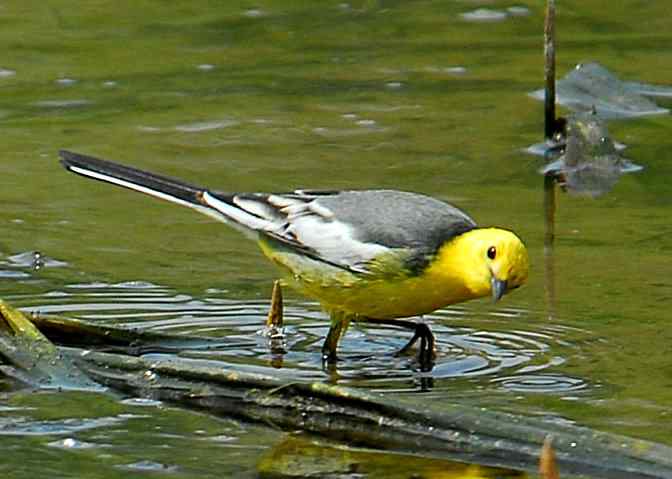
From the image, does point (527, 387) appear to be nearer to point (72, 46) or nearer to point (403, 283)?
point (403, 283)

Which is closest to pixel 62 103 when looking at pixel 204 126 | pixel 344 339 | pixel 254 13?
pixel 204 126

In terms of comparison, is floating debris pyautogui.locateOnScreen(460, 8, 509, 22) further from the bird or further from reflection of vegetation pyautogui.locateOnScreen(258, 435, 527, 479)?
reflection of vegetation pyautogui.locateOnScreen(258, 435, 527, 479)

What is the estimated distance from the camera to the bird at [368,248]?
6.70 m

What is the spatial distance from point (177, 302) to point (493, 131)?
3274 millimetres

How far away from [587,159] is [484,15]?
10.4 feet

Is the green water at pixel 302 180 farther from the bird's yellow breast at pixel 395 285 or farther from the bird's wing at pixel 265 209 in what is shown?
the bird's wing at pixel 265 209

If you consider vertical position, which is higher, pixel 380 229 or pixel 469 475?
pixel 380 229

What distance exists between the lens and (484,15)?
1269cm

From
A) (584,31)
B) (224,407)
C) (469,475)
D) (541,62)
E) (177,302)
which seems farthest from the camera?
→ (584,31)

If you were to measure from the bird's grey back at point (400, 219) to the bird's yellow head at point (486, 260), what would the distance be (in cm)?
9

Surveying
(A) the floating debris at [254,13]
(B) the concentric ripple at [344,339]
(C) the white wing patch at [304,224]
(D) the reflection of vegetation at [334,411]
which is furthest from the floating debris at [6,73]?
(D) the reflection of vegetation at [334,411]

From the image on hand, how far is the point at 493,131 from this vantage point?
10.4m

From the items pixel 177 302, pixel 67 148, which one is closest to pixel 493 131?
pixel 67 148

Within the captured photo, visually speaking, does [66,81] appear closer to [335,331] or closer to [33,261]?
[33,261]
